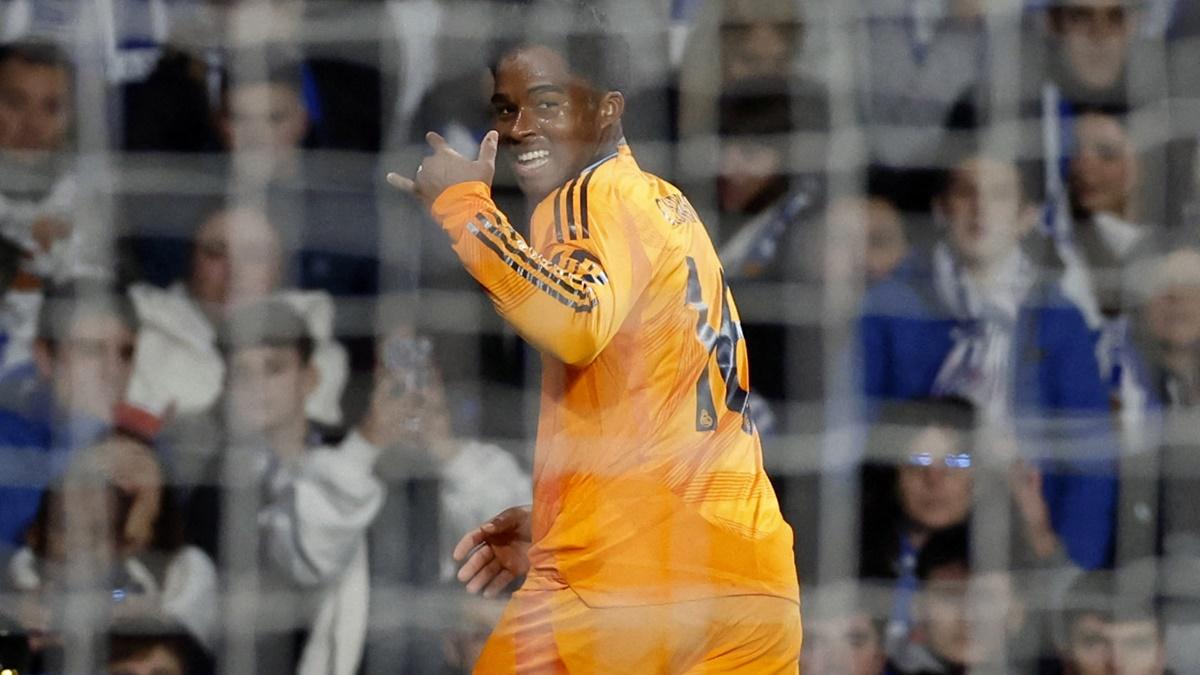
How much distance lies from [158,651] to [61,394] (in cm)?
40

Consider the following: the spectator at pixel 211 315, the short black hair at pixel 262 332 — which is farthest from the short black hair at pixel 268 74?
the short black hair at pixel 262 332

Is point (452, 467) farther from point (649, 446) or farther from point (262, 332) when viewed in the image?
point (649, 446)

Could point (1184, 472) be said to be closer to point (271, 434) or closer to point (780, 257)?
point (780, 257)

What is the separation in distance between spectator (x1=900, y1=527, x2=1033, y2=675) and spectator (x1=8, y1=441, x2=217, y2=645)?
1.03 metres

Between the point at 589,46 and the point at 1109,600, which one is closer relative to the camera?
the point at 589,46

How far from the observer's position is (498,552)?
78.5 inches

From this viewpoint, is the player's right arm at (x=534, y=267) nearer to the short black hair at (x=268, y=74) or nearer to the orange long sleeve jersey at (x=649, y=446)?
the orange long sleeve jersey at (x=649, y=446)

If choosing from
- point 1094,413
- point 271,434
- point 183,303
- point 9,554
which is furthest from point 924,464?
point 9,554

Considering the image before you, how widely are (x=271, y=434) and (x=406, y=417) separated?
20cm

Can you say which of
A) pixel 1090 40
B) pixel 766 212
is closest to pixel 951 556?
pixel 766 212

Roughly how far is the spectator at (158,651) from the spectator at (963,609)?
3.33ft

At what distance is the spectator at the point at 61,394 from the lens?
2.42 meters

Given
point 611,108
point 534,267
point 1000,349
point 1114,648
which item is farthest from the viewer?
point 1000,349

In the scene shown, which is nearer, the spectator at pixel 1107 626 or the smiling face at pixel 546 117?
the smiling face at pixel 546 117
